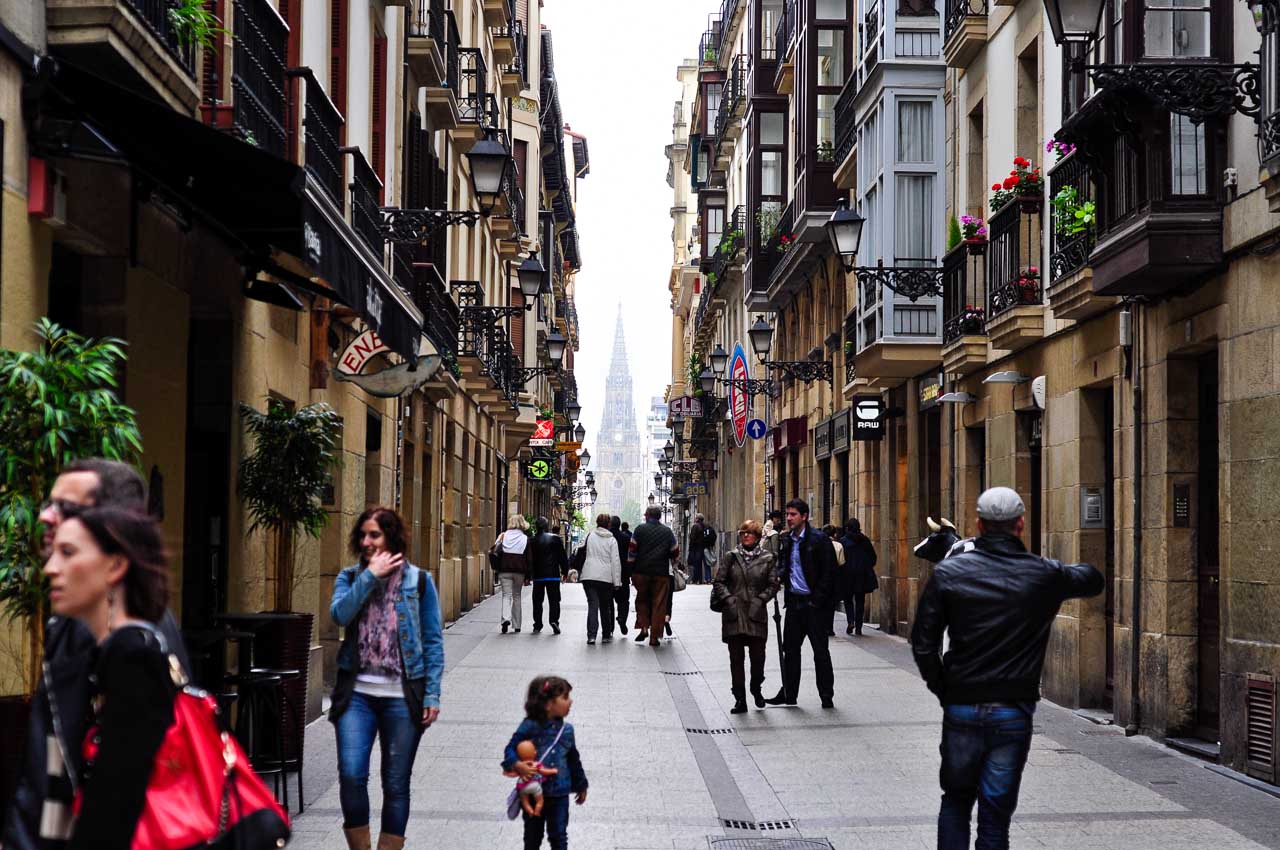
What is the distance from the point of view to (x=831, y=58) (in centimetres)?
3250

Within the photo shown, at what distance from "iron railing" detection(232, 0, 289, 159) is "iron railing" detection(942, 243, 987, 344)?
32.1ft

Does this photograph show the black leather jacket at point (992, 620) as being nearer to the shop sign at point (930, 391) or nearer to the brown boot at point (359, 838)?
the brown boot at point (359, 838)

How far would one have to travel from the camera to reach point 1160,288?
44.8ft

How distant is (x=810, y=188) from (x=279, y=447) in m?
20.9

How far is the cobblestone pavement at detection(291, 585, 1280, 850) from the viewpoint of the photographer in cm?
970

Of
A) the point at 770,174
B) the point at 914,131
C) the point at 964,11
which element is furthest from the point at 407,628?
the point at 770,174

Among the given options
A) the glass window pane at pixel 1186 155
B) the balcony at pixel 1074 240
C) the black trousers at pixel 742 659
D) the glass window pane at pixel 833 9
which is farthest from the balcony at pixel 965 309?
the glass window pane at pixel 833 9

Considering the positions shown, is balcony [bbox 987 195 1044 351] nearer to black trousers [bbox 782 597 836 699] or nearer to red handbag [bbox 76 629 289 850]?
black trousers [bbox 782 597 836 699]

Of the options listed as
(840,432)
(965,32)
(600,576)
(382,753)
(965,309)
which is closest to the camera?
(382,753)

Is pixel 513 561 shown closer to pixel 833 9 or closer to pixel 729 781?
pixel 833 9

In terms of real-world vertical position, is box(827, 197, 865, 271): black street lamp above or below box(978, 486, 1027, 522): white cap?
above

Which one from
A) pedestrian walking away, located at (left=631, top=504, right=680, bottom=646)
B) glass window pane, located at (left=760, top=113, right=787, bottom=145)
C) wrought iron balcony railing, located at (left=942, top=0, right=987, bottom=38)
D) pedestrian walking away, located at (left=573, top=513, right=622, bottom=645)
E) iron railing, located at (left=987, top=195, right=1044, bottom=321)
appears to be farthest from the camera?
glass window pane, located at (left=760, top=113, right=787, bottom=145)

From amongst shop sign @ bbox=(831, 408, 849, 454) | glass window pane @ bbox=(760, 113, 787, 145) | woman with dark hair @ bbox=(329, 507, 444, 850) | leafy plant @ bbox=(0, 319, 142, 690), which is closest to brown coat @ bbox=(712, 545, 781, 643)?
woman with dark hair @ bbox=(329, 507, 444, 850)

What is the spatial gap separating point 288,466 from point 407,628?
438 cm
